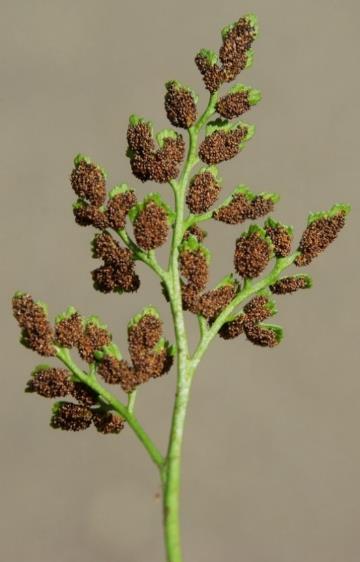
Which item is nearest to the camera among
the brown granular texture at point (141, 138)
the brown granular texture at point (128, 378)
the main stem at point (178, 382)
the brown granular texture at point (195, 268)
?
the main stem at point (178, 382)

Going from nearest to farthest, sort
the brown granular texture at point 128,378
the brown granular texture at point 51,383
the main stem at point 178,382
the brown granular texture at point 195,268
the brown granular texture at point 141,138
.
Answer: the main stem at point 178,382, the brown granular texture at point 128,378, the brown granular texture at point 51,383, the brown granular texture at point 195,268, the brown granular texture at point 141,138

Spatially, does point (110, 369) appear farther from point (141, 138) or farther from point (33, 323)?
point (141, 138)

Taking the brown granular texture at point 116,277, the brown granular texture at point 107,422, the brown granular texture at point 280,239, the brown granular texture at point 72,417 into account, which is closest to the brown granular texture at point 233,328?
the brown granular texture at point 280,239

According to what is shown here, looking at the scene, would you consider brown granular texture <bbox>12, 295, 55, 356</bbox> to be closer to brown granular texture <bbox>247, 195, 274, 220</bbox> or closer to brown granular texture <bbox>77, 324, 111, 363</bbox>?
brown granular texture <bbox>77, 324, 111, 363</bbox>

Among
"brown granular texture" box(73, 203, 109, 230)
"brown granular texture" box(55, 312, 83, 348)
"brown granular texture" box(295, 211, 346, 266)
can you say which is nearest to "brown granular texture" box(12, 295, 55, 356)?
"brown granular texture" box(55, 312, 83, 348)

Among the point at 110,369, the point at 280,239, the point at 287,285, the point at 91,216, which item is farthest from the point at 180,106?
the point at 110,369

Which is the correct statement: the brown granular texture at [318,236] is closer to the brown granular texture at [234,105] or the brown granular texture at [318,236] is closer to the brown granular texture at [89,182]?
the brown granular texture at [234,105]

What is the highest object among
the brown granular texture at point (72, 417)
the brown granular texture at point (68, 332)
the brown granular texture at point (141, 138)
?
the brown granular texture at point (141, 138)
